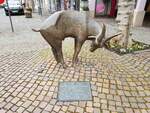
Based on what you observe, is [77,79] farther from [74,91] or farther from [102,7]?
[102,7]

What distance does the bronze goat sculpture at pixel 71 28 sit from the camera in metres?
4.19

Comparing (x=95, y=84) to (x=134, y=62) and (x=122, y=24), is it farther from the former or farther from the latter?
(x=122, y=24)

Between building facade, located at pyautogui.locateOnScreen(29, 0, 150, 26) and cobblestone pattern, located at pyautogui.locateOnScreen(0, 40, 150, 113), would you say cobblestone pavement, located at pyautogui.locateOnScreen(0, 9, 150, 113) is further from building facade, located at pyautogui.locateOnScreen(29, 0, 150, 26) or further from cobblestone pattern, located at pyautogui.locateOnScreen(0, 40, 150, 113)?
building facade, located at pyautogui.locateOnScreen(29, 0, 150, 26)

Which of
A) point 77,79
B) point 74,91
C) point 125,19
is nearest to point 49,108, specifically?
→ point 74,91

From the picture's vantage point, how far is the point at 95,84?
4.18m

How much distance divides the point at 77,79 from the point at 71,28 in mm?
1223

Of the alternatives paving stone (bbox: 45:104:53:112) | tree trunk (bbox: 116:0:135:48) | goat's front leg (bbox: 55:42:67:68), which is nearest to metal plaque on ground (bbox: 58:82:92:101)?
paving stone (bbox: 45:104:53:112)

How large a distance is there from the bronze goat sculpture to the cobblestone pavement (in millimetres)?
788

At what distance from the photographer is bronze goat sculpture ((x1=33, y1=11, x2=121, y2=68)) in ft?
13.7

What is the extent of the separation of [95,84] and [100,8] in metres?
13.4

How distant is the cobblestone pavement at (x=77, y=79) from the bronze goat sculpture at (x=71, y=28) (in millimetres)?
788

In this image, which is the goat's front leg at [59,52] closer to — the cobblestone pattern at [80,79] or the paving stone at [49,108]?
the cobblestone pattern at [80,79]

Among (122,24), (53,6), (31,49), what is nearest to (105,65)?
(122,24)

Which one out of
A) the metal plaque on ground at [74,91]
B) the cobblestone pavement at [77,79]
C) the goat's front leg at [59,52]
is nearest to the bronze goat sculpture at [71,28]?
the goat's front leg at [59,52]
